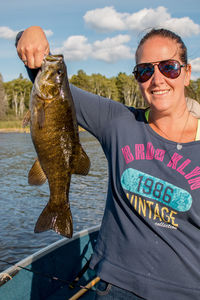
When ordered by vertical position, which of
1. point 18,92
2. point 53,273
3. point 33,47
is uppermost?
point 18,92

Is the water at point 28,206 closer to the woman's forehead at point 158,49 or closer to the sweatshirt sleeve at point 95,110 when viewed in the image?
the sweatshirt sleeve at point 95,110

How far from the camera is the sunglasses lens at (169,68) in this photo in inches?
85.7

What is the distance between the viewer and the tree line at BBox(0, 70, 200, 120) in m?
62.2

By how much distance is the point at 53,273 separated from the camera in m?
4.23

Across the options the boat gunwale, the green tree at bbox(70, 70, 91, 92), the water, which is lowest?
the water

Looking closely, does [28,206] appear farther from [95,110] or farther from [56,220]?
[95,110]

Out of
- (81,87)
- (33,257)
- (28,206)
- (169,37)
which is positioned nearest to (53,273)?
(33,257)

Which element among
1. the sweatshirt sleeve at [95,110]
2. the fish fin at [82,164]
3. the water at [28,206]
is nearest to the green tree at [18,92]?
the water at [28,206]

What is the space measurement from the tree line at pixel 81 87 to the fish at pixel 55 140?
182 feet

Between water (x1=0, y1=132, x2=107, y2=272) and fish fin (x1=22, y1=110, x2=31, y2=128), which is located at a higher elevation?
fish fin (x1=22, y1=110, x2=31, y2=128)

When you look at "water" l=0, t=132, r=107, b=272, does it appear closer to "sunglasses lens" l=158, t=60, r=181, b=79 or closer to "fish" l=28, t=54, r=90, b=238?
"fish" l=28, t=54, r=90, b=238

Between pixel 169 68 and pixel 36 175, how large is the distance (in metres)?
1.21

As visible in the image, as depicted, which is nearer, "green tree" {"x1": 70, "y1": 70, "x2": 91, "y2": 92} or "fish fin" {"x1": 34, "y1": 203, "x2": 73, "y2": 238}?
"fish fin" {"x1": 34, "y1": 203, "x2": 73, "y2": 238}

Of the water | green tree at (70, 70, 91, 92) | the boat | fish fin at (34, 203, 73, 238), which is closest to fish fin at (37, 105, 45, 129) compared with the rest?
fish fin at (34, 203, 73, 238)
